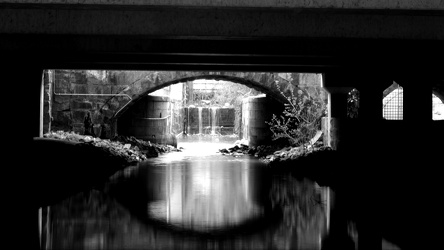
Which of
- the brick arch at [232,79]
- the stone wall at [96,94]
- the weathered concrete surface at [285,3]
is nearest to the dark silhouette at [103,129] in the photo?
the stone wall at [96,94]

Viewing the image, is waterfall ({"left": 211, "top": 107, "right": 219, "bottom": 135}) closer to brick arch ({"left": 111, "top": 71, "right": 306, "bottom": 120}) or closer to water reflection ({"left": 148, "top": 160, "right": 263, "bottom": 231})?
brick arch ({"left": 111, "top": 71, "right": 306, "bottom": 120})

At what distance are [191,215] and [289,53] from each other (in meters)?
4.32

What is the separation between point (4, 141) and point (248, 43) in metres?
6.00

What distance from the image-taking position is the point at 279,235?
6.02 meters

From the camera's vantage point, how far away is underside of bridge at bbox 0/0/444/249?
663 cm

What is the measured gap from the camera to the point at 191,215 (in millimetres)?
7383

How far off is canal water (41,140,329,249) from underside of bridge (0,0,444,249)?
1.64ft

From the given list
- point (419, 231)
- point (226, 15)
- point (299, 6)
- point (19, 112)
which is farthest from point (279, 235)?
point (19, 112)

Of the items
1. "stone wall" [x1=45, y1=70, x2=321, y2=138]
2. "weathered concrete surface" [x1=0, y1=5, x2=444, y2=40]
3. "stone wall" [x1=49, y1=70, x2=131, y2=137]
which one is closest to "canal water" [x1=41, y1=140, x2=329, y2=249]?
"weathered concrete surface" [x1=0, y1=5, x2=444, y2=40]

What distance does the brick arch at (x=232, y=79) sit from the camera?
1958 cm

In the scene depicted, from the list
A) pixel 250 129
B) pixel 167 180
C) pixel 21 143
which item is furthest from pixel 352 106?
pixel 21 143

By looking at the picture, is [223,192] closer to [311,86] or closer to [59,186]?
[59,186]

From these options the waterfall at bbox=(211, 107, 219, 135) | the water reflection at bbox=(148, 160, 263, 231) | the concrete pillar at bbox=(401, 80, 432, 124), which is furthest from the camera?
the waterfall at bbox=(211, 107, 219, 135)

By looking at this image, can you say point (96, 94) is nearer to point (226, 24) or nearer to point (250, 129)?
point (250, 129)
